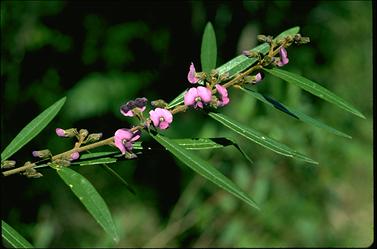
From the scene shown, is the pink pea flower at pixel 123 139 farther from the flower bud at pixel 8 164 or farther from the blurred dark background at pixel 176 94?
the blurred dark background at pixel 176 94

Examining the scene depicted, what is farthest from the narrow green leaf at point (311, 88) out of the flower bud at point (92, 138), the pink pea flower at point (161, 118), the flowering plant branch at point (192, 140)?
the flower bud at point (92, 138)

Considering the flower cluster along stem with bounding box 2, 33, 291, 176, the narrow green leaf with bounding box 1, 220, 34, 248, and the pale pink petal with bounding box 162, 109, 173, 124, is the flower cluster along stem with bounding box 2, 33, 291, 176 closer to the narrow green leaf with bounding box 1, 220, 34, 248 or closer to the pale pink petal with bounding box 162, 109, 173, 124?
the pale pink petal with bounding box 162, 109, 173, 124

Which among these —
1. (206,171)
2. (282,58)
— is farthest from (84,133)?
(282,58)

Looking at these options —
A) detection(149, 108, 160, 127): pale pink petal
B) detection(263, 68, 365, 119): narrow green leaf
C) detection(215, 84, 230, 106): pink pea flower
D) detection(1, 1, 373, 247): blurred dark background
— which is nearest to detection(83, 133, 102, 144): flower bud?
detection(149, 108, 160, 127): pale pink petal

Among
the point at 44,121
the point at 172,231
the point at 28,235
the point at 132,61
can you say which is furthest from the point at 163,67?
the point at 44,121

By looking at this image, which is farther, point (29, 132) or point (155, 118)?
point (29, 132)

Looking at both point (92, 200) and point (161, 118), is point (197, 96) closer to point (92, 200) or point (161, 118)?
point (161, 118)
